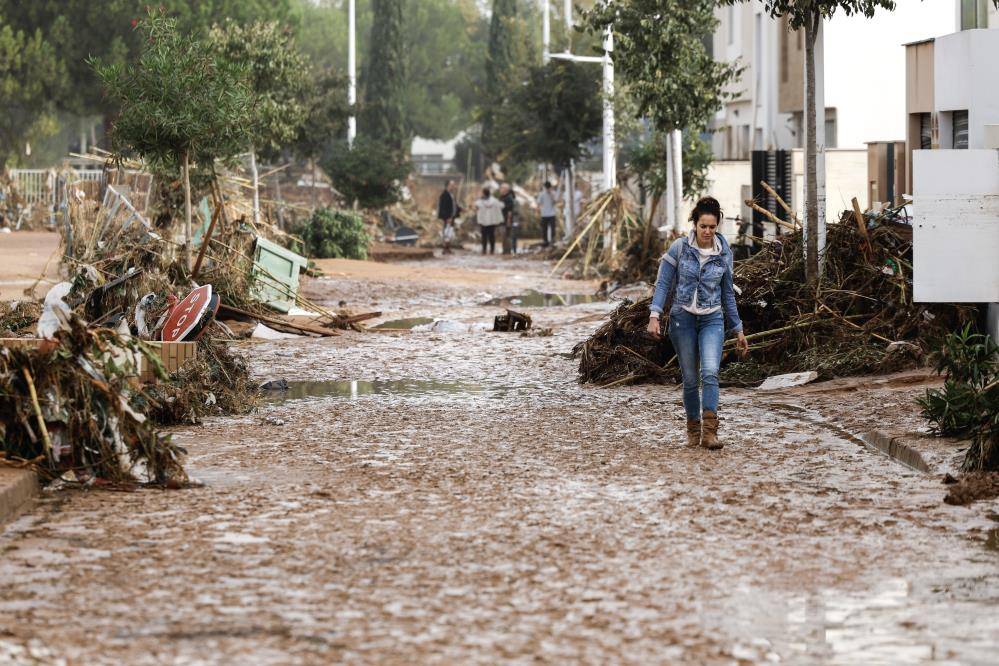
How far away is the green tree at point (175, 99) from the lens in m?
19.6

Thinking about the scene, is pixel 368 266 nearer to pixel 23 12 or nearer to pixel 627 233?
pixel 627 233

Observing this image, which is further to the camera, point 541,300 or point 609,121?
point 609,121

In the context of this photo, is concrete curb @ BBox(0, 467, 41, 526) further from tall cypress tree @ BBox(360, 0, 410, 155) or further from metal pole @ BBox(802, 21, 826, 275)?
tall cypress tree @ BBox(360, 0, 410, 155)

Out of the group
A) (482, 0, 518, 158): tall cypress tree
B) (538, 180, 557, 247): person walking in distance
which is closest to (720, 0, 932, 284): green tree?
(538, 180, 557, 247): person walking in distance

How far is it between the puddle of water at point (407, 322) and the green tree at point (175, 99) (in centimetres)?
301

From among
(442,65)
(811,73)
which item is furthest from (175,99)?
(442,65)

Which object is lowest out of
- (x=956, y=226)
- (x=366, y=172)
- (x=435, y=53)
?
(x=956, y=226)

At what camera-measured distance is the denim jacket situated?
11.1 metres

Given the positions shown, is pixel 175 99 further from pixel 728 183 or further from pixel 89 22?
pixel 89 22

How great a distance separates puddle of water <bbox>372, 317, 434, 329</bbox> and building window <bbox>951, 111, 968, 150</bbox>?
23.6ft

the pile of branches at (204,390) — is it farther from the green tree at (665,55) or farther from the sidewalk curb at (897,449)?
the green tree at (665,55)

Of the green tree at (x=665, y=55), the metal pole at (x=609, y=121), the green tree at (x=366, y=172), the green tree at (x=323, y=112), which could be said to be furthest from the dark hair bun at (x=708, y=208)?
the green tree at (x=366, y=172)

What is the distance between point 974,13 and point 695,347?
1238cm

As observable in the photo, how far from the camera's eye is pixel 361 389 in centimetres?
1456
